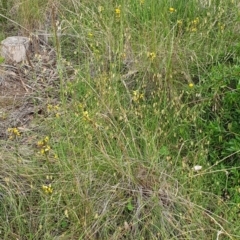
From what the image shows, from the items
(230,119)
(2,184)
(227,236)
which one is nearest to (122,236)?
(227,236)

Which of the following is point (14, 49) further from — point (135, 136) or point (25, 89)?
point (135, 136)

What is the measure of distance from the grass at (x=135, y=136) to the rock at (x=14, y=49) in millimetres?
227

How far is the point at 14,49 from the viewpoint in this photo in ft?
11.6

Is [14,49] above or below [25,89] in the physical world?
above

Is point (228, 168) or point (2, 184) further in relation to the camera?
point (228, 168)

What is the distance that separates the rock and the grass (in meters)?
0.23

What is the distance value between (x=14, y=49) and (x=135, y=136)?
128cm

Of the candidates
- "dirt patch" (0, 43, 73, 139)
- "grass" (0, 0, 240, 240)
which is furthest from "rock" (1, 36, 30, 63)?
"grass" (0, 0, 240, 240)

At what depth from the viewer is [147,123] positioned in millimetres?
2779

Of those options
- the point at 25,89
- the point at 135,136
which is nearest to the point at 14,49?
the point at 25,89

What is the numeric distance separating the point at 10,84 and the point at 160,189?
146 centimetres

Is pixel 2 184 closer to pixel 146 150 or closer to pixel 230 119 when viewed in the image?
pixel 146 150

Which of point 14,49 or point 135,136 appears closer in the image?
point 135,136

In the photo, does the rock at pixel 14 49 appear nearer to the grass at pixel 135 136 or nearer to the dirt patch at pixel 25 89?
the dirt patch at pixel 25 89
